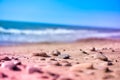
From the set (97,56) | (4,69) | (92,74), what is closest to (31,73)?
(4,69)

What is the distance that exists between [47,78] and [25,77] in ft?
1.32

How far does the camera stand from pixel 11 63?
6211 mm

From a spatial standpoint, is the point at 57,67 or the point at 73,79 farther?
the point at 57,67

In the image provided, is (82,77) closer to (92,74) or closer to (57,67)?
(92,74)

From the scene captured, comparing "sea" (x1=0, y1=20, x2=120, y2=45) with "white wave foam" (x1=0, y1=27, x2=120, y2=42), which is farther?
"white wave foam" (x1=0, y1=27, x2=120, y2=42)

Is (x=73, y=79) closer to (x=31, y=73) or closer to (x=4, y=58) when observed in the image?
(x=31, y=73)

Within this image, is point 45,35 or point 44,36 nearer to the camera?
point 44,36

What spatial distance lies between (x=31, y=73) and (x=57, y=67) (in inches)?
37.1

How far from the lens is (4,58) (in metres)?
7.41

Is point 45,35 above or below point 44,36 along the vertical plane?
above

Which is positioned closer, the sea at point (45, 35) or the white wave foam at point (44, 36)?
the sea at point (45, 35)

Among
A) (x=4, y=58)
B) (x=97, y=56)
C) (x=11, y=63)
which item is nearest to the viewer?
(x=11, y=63)

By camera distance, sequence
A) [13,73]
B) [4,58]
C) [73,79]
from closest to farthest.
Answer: [73,79], [13,73], [4,58]

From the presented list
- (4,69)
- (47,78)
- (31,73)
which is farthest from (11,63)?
(47,78)
